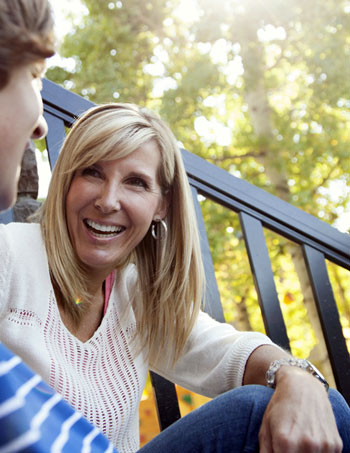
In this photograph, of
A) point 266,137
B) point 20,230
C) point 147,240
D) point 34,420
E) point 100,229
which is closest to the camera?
point 34,420

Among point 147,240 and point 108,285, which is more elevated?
point 147,240

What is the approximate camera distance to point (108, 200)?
1.42 m

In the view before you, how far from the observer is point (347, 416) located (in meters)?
1.22

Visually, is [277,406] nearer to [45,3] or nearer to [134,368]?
[134,368]

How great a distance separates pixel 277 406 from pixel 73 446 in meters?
0.60

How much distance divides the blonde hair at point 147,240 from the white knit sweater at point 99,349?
0.15ft

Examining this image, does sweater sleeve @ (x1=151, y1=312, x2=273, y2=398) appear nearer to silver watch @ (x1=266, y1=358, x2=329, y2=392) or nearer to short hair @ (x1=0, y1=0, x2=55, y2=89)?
silver watch @ (x1=266, y1=358, x2=329, y2=392)

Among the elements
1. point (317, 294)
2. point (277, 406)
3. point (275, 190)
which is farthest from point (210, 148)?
point (277, 406)

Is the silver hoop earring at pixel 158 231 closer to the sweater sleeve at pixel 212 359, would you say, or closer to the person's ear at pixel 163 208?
the person's ear at pixel 163 208

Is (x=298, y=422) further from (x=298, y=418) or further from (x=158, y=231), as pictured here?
(x=158, y=231)

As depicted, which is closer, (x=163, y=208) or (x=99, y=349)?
(x=99, y=349)

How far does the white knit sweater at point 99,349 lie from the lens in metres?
1.23

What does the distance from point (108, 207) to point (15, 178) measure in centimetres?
65

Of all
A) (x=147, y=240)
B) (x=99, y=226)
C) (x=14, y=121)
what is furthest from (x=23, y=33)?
(x=147, y=240)
